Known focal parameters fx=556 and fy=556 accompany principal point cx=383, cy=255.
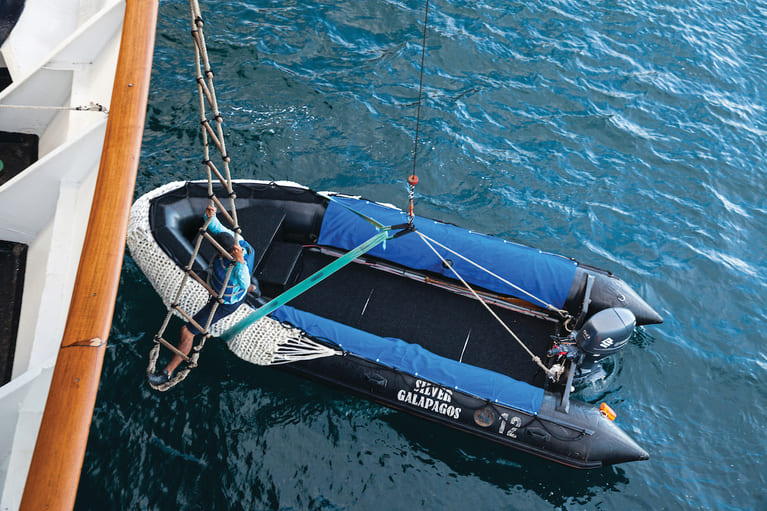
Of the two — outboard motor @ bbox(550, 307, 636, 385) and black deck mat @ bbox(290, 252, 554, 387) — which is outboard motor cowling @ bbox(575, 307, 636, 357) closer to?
outboard motor @ bbox(550, 307, 636, 385)

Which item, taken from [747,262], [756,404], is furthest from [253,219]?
[747,262]

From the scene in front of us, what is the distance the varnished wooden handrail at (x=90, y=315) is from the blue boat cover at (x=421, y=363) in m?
3.16

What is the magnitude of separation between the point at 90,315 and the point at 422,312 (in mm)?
4328

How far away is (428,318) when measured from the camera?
5910 mm

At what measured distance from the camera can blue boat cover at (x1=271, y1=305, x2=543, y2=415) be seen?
504 centimetres

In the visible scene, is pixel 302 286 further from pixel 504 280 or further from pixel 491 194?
pixel 491 194

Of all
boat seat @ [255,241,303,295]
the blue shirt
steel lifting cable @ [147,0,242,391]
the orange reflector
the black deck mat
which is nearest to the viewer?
steel lifting cable @ [147,0,242,391]

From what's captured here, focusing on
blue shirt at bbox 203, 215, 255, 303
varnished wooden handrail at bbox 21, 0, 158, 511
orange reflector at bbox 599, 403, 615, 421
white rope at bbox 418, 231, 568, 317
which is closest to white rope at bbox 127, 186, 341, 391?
blue shirt at bbox 203, 215, 255, 303

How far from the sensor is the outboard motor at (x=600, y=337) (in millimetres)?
5043

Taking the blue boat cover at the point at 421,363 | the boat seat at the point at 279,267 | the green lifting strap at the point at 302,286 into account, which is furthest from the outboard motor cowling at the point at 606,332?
the boat seat at the point at 279,267

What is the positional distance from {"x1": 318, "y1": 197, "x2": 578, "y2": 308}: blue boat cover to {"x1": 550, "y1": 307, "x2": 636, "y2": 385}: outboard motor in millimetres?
676

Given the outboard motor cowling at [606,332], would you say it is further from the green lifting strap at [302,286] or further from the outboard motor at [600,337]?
the green lifting strap at [302,286]

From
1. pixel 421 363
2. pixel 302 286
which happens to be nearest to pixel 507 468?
pixel 421 363

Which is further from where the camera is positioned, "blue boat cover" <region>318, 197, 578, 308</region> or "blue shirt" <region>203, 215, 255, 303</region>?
"blue boat cover" <region>318, 197, 578, 308</region>
